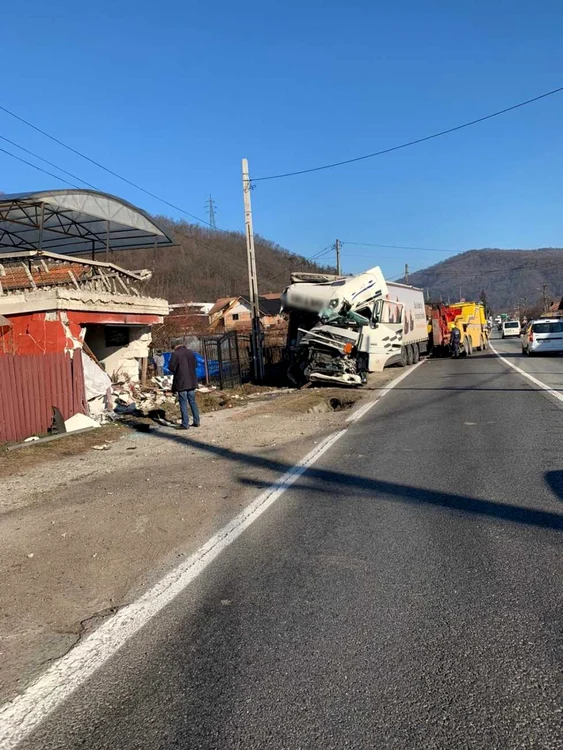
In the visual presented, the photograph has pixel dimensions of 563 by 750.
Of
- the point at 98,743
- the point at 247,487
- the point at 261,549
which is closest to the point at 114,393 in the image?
the point at 247,487

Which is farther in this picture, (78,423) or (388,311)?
(388,311)

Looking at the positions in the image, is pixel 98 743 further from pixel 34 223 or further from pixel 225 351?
pixel 225 351

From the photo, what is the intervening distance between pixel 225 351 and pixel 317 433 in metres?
10.2

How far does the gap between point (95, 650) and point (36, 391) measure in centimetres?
892

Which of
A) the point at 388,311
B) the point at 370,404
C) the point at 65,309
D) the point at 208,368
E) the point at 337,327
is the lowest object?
the point at 370,404

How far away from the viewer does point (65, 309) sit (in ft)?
45.8

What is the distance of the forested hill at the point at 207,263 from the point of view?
55.3 meters

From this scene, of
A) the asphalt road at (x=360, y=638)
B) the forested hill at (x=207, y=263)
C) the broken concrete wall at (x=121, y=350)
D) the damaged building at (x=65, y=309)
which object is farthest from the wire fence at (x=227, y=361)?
the forested hill at (x=207, y=263)

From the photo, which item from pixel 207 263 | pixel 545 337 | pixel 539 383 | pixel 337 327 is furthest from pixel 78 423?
pixel 207 263

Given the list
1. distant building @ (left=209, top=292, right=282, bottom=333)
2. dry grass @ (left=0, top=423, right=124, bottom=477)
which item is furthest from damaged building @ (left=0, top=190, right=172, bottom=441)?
distant building @ (left=209, top=292, right=282, bottom=333)

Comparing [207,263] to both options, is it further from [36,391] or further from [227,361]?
[36,391]

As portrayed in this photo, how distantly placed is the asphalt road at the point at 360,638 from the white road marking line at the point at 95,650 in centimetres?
9

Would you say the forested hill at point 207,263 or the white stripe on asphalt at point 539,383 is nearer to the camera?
the white stripe on asphalt at point 539,383

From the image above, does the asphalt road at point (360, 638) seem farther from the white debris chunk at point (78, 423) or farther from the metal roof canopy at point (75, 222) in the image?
the metal roof canopy at point (75, 222)
